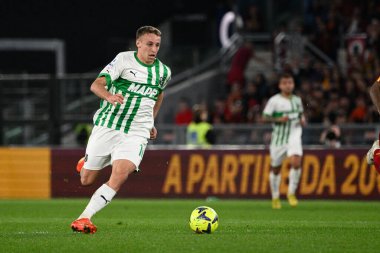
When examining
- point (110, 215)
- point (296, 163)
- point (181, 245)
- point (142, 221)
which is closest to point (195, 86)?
point (296, 163)

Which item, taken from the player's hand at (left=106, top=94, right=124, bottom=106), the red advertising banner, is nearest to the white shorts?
the player's hand at (left=106, top=94, right=124, bottom=106)

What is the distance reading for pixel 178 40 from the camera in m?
32.1

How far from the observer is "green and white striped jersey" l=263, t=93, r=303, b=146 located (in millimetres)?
19078

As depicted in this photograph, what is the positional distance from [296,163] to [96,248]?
9550 mm

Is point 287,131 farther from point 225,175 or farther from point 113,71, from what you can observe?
point 113,71

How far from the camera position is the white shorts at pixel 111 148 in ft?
38.9

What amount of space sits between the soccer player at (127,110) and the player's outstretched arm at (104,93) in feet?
0.07

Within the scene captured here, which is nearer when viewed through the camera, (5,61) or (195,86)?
(195,86)

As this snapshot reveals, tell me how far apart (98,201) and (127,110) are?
4.11ft

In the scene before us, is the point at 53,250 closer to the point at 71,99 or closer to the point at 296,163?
the point at 296,163

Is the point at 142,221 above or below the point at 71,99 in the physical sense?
below

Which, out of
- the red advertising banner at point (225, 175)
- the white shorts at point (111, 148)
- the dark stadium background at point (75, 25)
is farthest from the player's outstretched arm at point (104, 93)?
the dark stadium background at point (75, 25)

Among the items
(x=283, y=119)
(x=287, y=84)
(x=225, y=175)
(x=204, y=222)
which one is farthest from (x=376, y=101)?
(x=225, y=175)

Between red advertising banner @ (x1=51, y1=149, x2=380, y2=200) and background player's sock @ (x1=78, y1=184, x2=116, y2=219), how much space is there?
10.6 metres
